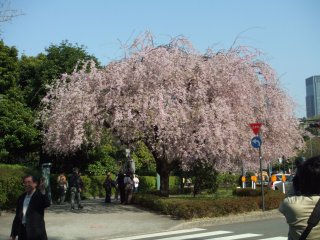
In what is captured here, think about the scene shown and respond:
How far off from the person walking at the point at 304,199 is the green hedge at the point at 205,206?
11.7 meters

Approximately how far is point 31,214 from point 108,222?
888 cm

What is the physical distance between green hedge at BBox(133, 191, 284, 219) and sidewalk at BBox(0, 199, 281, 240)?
345 mm

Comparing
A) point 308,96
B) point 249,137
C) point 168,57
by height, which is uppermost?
point 308,96

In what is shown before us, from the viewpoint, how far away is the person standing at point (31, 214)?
627cm

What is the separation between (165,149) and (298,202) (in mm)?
14238

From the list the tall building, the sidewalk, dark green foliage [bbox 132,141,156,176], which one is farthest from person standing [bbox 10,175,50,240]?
the tall building

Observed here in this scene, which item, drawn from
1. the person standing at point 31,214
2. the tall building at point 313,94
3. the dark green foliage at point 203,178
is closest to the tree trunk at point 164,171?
the dark green foliage at point 203,178

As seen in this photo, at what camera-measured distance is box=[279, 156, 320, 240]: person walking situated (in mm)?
3398

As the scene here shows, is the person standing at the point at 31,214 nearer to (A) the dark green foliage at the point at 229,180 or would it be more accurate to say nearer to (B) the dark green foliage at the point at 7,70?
(B) the dark green foliage at the point at 7,70

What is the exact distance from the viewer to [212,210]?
15461mm

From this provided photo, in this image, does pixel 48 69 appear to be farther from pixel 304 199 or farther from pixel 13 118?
pixel 304 199

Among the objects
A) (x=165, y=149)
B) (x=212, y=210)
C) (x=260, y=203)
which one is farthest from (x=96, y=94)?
(x=260, y=203)

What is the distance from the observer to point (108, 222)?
1495cm

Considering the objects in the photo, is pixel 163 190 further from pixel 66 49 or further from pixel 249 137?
pixel 66 49
